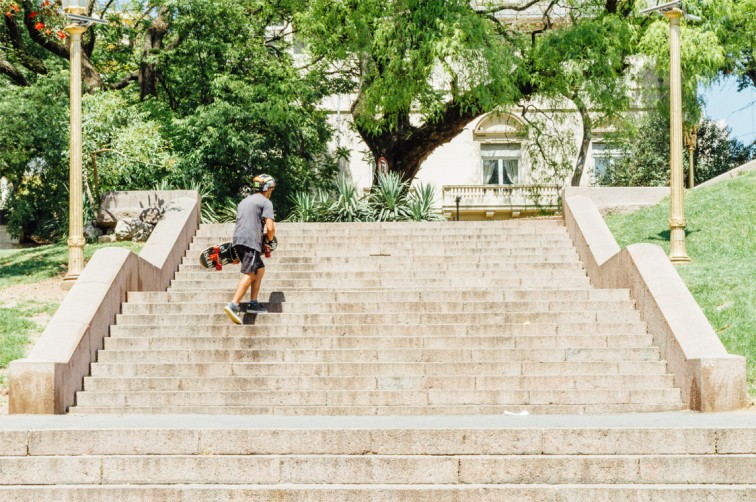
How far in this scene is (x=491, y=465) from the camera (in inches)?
264

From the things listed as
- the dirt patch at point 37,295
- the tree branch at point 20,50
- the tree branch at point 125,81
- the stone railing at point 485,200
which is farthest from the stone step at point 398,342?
the stone railing at point 485,200

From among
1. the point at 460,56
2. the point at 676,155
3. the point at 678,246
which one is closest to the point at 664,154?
the point at 460,56

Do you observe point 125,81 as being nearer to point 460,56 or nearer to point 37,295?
point 460,56

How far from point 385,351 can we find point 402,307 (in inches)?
55.3

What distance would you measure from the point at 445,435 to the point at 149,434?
2.21 metres

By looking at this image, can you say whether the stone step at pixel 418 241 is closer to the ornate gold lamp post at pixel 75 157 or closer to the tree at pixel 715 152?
the ornate gold lamp post at pixel 75 157

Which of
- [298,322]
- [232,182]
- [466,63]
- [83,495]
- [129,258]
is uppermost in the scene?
[466,63]

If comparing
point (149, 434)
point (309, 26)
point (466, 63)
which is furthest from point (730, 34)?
point (149, 434)

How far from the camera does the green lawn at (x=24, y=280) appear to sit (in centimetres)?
1185

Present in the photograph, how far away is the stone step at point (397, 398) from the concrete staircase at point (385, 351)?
12 mm

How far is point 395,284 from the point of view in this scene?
1338 cm

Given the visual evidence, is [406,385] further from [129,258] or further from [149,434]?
[129,258]

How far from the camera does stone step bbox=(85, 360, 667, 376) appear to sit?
996 cm

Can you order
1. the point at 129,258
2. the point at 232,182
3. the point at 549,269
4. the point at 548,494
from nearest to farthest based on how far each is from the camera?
the point at 548,494 < the point at 129,258 < the point at 549,269 < the point at 232,182
